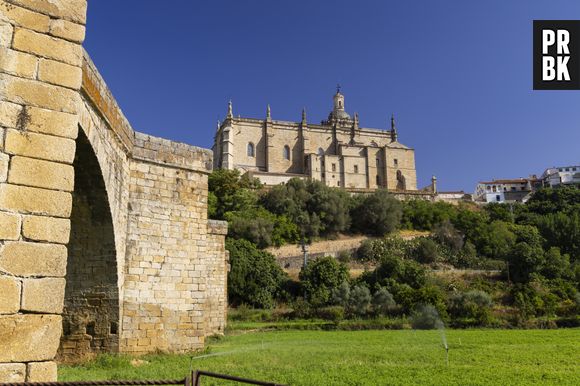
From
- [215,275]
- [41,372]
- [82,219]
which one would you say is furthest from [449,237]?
[41,372]

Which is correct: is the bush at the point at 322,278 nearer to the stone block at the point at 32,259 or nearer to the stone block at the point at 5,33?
the stone block at the point at 32,259

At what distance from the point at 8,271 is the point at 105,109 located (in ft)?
15.9

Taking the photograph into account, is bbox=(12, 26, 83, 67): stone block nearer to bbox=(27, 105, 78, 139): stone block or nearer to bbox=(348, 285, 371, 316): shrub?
bbox=(27, 105, 78, 139): stone block

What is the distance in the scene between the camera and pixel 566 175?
87.1 m

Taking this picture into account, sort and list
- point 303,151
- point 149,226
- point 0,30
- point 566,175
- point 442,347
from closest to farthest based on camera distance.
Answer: point 0,30 < point 149,226 < point 442,347 < point 303,151 < point 566,175


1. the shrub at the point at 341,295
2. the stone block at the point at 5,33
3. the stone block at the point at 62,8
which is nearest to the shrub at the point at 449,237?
the shrub at the point at 341,295

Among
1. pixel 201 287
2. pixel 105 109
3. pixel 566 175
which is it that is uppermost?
pixel 566 175

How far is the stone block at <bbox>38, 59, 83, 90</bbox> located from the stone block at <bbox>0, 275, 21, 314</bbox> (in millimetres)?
1663

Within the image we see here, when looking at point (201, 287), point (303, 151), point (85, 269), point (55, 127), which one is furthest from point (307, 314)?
point (303, 151)

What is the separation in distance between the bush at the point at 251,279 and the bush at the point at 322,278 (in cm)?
241

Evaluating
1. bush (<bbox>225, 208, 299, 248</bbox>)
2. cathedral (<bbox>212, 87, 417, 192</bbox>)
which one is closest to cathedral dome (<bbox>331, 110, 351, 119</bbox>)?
cathedral (<bbox>212, 87, 417, 192</bbox>)

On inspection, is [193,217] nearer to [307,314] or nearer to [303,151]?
[307,314]

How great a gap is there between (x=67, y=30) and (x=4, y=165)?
1.34 m

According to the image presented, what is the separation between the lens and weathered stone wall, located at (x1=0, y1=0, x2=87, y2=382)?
3.76m
